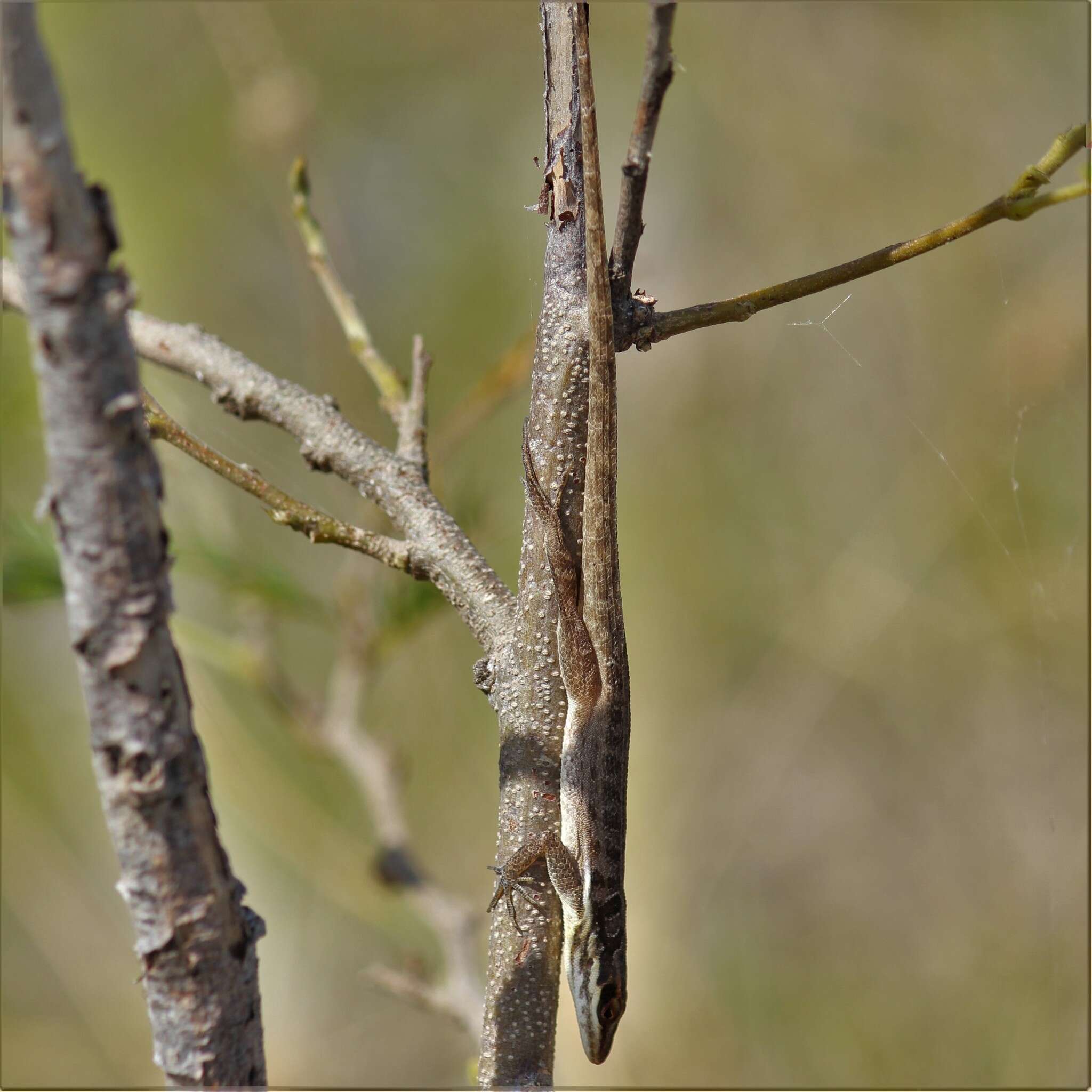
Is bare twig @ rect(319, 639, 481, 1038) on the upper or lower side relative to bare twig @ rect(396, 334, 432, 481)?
lower

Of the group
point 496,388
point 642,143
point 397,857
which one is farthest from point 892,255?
→ point 397,857

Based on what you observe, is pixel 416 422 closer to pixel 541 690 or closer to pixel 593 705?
pixel 541 690

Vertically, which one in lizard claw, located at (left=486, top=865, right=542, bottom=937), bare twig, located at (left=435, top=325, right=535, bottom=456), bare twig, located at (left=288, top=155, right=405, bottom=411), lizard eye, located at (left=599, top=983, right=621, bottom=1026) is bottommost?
lizard eye, located at (left=599, top=983, right=621, bottom=1026)

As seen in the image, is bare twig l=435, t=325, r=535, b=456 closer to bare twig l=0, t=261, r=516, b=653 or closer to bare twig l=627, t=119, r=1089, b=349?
bare twig l=0, t=261, r=516, b=653

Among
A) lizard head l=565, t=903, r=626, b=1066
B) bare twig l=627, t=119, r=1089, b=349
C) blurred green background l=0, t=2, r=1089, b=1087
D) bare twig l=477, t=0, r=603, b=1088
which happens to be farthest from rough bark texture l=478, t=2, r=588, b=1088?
blurred green background l=0, t=2, r=1089, b=1087

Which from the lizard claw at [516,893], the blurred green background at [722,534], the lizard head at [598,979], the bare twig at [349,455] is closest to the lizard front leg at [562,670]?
the lizard claw at [516,893]

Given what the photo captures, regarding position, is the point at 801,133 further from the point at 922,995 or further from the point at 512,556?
the point at 922,995

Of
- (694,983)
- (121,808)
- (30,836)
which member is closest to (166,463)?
(121,808)
